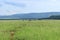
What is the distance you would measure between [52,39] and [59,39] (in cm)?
73

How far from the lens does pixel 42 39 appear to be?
17141mm

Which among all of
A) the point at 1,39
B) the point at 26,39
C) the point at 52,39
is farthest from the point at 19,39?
the point at 52,39

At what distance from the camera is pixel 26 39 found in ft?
55.9

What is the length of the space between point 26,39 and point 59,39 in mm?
3453

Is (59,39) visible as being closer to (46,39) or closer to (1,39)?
(46,39)

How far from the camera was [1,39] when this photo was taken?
55.4ft

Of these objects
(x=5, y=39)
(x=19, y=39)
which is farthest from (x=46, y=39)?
(x=5, y=39)

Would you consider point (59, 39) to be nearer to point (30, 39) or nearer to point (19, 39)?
point (30, 39)

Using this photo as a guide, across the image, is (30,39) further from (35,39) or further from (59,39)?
(59,39)

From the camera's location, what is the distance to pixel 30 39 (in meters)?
17.1

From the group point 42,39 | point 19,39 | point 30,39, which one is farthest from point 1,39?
point 42,39

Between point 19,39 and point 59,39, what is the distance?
4179 mm

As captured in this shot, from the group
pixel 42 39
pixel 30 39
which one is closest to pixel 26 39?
pixel 30 39

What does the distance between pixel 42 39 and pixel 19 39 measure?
94.3 inches
